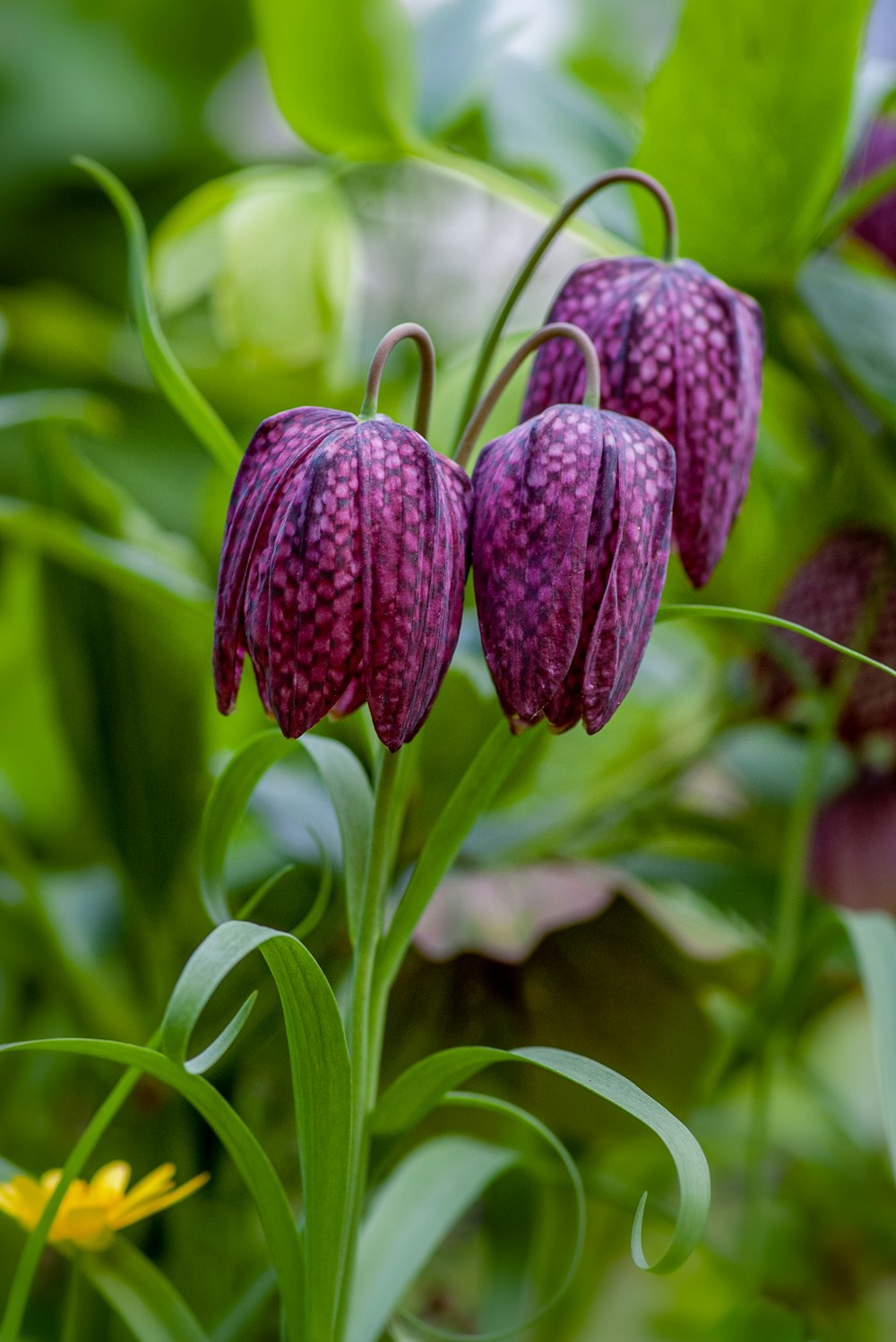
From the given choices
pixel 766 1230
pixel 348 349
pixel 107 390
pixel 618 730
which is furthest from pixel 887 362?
pixel 107 390

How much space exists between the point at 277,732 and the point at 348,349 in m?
0.48

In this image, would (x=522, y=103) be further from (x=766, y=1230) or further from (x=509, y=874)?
(x=766, y=1230)

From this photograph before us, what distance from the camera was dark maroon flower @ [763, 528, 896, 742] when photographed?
2.02 ft

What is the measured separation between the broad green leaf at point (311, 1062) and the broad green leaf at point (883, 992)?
0.21 m

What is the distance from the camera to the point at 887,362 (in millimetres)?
567

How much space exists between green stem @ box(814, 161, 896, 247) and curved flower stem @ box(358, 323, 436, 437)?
1.04ft

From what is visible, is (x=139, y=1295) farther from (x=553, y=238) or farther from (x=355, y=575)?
(x=553, y=238)

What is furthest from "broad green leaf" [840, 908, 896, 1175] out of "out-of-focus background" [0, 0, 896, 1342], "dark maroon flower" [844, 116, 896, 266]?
"dark maroon flower" [844, 116, 896, 266]

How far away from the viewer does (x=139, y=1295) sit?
45 cm

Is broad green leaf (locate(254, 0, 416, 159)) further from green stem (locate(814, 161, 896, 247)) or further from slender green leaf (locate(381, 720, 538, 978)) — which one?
slender green leaf (locate(381, 720, 538, 978))

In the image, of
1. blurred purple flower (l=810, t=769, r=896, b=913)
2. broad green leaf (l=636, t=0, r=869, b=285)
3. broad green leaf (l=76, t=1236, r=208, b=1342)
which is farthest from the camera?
blurred purple flower (l=810, t=769, r=896, b=913)

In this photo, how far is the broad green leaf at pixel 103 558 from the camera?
566mm

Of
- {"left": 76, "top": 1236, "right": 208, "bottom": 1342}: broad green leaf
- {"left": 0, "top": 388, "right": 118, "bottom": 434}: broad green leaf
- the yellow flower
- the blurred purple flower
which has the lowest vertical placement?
{"left": 76, "top": 1236, "right": 208, "bottom": 1342}: broad green leaf

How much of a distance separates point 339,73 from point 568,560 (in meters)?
0.47
